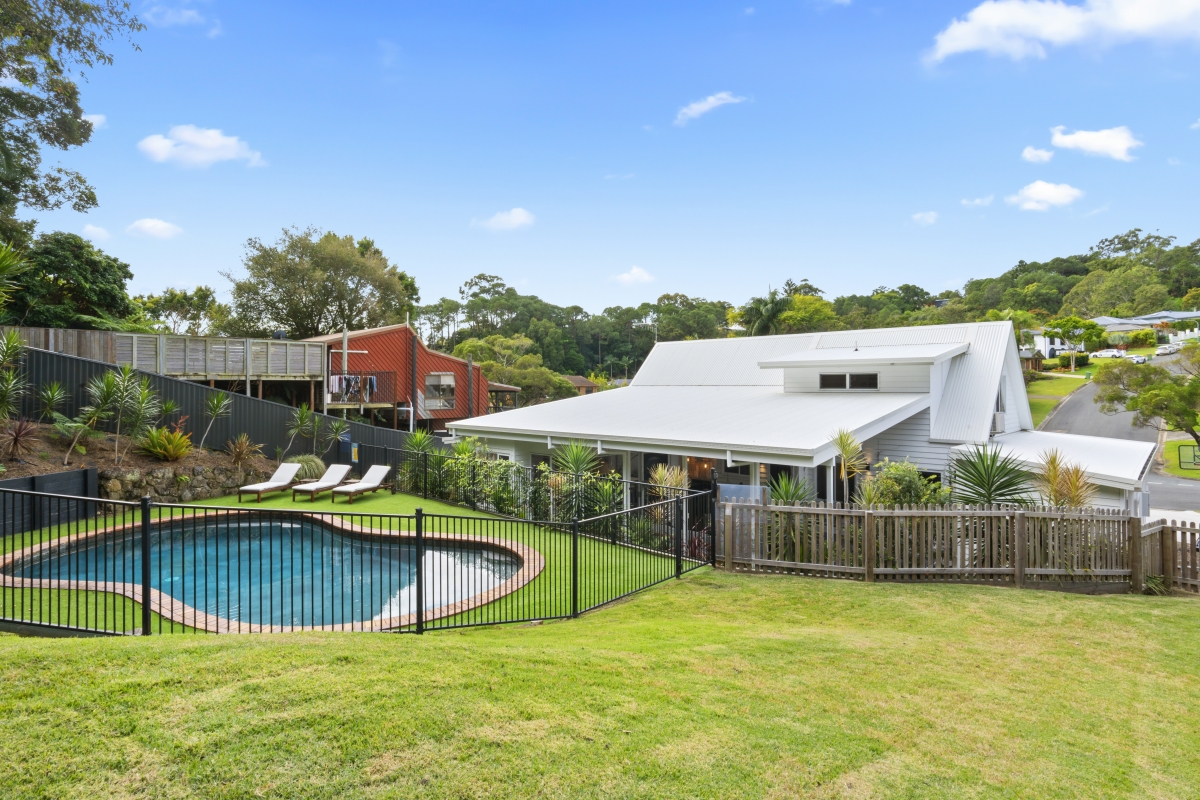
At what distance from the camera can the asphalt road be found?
2220 centimetres

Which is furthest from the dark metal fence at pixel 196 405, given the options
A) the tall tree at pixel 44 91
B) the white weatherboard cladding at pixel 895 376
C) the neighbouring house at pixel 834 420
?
the tall tree at pixel 44 91

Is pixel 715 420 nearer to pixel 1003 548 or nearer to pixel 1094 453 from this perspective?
pixel 1003 548

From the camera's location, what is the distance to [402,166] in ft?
130

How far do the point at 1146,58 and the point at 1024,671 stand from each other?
33752 millimetres

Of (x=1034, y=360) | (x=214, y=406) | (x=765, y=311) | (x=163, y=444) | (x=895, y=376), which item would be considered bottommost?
(x=163, y=444)

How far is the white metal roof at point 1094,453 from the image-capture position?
39.5 ft

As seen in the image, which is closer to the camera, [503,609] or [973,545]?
[503,609]

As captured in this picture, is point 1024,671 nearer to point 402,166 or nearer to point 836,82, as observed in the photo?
point 836,82

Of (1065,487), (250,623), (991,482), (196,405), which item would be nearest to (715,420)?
(991,482)

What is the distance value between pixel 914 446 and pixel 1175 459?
25797 millimetres

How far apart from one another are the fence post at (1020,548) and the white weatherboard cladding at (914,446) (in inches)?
245

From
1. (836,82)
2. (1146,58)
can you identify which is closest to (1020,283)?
(1146,58)

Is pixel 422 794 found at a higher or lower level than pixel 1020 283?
lower

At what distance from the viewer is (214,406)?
17.3 meters
